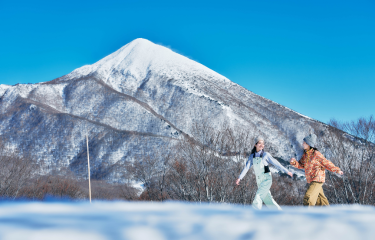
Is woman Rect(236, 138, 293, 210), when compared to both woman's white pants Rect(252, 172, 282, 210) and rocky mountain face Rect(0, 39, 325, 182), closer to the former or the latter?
woman's white pants Rect(252, 172, 282, 210)

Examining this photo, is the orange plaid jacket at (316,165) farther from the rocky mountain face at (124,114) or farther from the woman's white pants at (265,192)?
the rocky mountain face at (124,114)

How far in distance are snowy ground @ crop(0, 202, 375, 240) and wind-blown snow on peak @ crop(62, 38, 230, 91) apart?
4208 inches

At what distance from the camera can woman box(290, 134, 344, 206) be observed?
5.38 meters

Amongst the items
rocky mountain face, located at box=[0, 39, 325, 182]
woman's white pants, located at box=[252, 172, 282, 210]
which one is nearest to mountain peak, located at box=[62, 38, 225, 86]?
rocky mountain face, located at box=[0, 39, 325, 182]

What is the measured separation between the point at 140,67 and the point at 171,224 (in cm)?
12470

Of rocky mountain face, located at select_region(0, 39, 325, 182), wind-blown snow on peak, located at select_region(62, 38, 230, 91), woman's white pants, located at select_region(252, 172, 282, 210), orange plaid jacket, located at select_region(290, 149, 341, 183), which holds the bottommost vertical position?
woman's white pants, located at select_region(252, 172, 282, 210)

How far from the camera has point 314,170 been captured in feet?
18.4

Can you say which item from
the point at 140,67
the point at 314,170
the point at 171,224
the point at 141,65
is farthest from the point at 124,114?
the point at 171,224

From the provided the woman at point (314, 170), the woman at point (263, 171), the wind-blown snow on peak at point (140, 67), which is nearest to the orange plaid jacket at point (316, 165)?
the woman at point (314, 170)

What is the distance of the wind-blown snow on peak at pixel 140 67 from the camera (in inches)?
4449

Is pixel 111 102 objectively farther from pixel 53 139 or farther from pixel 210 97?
pixel 210 97

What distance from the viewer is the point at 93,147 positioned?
251 ft

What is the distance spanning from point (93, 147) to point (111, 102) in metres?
21.7

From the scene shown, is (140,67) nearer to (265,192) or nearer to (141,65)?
(141,65)
